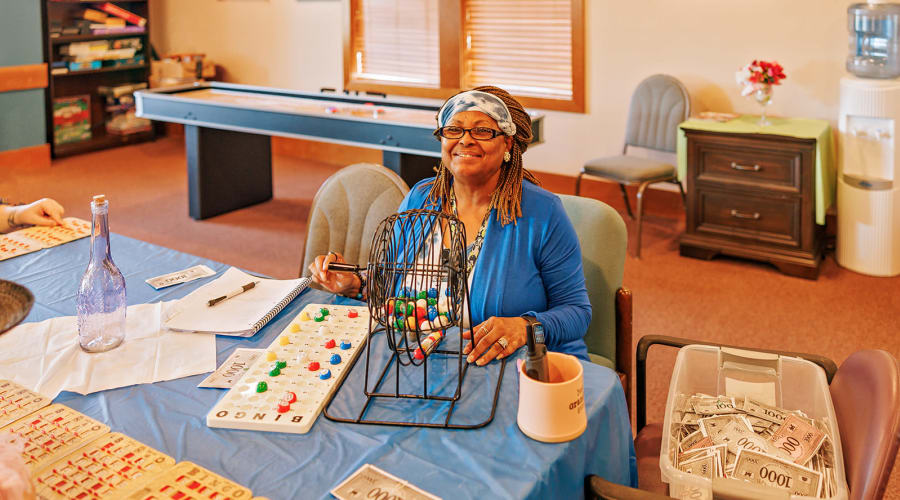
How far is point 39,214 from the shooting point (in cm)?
250

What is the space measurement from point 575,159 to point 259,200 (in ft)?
7.12

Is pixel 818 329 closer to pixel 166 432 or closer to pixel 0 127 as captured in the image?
pixel 166 432

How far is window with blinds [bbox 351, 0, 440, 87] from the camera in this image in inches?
231

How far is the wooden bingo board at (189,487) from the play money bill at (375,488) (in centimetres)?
15

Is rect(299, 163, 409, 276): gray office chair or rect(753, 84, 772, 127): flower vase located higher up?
rect(753, 84, 772, 127): flower vase

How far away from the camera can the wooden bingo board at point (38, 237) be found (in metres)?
2.32

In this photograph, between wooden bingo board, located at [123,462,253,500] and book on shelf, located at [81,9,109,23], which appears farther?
book on shelf, located at [81,9,109,23]

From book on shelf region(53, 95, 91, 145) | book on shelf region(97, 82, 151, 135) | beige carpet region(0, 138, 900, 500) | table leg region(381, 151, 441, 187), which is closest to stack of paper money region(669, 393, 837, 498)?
beige carpet region(0, 138, 900, 500)

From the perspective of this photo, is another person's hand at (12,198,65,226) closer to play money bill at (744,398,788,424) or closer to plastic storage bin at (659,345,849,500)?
plastic storage bin at (659,345,849,500)

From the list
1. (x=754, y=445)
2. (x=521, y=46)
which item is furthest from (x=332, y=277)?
(x=521, y=46)

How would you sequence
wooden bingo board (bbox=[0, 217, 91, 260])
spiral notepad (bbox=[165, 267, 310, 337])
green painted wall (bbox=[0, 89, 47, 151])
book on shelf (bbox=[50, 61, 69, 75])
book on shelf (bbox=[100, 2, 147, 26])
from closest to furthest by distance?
spiral notepad (bbox=[165, 267, 310, 337]) → wooden bingo board (bbox=[0, 217, 91, 260]) → green painted wall (bbox=[0, 89, 47, 151]) → book on shelf (bbox=[50, 61, 69, 75]) → book on shelf (bbox=[100, 2, 147, 26])

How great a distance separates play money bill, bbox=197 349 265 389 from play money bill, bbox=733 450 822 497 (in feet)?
3.24

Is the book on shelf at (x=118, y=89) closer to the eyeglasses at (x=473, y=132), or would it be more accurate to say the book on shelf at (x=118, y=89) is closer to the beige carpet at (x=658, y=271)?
the beige carpet at (x=658, y=271)

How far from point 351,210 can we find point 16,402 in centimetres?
123
